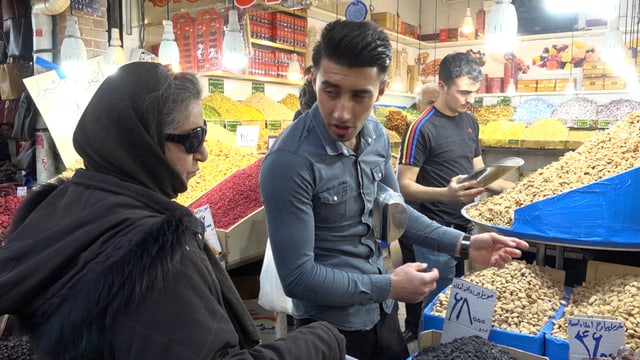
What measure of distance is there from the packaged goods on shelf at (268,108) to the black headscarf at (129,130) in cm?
459

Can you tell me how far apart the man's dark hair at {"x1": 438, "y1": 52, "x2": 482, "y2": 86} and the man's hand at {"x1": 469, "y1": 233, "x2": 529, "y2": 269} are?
1.36 meters

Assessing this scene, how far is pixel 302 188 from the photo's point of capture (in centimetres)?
132

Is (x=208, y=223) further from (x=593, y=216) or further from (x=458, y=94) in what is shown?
(x=593, y=216)

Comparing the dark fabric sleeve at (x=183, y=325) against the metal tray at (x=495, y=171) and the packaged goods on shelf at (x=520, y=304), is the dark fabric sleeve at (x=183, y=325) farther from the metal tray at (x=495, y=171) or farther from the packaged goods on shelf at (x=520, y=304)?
the metal tray at (x=495, y=171)

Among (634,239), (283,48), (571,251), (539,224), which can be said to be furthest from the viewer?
(283,48)

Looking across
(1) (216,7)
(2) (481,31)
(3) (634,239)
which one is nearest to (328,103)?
(3) (634,239)

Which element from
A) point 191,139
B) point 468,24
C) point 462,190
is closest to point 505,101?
point 468,24

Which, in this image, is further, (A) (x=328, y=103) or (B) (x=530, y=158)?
(B) (x=530, y=158)

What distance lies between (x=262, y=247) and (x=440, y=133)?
1176mm

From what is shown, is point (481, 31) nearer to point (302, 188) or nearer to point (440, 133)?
point (440, 133)

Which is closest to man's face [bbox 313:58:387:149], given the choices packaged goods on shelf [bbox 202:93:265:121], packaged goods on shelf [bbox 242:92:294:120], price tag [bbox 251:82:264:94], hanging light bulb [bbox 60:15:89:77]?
hanging light bulb [bbox 60:15:89:77]

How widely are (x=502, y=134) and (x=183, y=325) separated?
5.81m

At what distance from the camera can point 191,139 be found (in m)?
1.03

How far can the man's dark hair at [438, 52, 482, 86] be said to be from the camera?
285 centimetres
